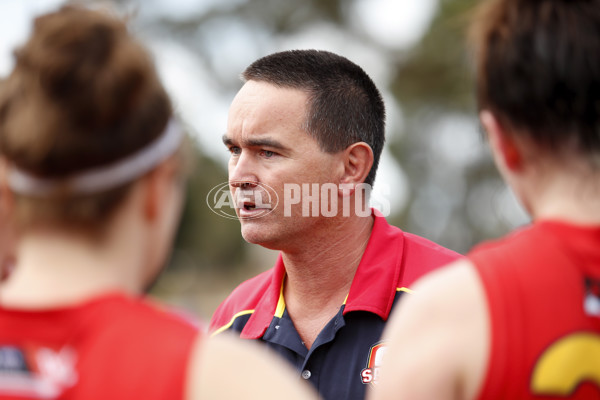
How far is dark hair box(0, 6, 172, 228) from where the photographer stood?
157cm

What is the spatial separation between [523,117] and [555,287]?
0.46 meters

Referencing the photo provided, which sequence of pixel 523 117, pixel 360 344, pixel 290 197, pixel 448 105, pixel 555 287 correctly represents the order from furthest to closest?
pixel 448 105
pixel 290 197
pixel 360 344
pixel 523 117
pixel 555 287

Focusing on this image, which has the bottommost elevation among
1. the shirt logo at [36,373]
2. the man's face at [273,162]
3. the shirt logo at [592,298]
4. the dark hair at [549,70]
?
the shirt logo at [36,373]

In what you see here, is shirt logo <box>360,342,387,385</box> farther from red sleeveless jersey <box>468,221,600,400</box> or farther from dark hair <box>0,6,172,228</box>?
dark hair <box>0,6,172,228</box>

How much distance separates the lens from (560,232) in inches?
67.1

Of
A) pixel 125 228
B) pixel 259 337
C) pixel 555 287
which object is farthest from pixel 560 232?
pixel 259 337

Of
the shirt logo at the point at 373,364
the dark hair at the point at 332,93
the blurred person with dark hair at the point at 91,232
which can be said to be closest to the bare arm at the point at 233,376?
the blurred person with dark hair at the point at 91,232

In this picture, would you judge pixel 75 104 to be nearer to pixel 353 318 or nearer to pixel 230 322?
pixel 353 318

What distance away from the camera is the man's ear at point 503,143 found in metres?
1.83

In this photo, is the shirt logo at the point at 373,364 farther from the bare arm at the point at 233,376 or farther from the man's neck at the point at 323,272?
the bare arm at the point at 233,376

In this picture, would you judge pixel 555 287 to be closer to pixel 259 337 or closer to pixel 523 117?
pixel 523 117

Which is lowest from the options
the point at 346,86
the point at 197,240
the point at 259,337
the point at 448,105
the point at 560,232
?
→ the point at 259,337

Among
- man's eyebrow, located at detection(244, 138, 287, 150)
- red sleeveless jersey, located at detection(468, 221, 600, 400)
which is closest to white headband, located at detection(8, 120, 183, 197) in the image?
red sleeveless jersey, located at detection(468, 221, 600, 400)

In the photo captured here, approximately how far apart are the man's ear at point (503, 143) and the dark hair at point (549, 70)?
0.04m
